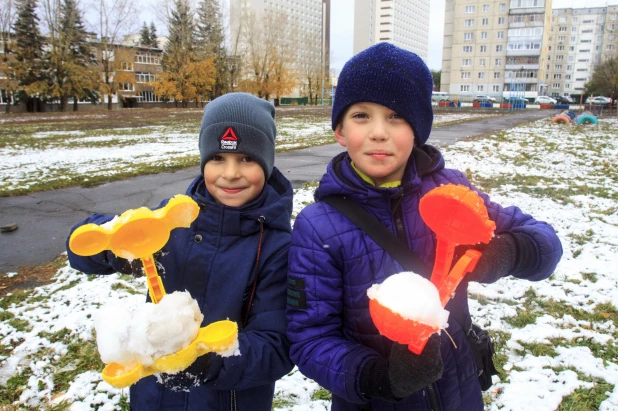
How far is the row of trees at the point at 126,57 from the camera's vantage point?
112 feet

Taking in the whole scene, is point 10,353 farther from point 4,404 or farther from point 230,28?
point 230,28

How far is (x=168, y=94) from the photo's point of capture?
40656 mm

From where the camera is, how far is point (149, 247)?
1124 millimetres

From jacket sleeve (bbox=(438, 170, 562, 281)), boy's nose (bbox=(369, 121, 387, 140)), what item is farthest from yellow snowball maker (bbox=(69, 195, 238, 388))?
jacket sleeve (bbox=(438, 170, 562, 281))

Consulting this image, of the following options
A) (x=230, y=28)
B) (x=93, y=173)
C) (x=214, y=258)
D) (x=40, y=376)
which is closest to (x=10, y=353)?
(x=40, y=376)

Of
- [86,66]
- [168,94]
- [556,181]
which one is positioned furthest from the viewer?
[168,94]

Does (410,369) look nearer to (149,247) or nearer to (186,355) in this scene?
(186,355)

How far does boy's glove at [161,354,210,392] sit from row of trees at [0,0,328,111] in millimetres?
39936

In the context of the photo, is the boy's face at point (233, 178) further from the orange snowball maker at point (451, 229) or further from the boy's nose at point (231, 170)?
the orange snowball maker at point (451, 229)

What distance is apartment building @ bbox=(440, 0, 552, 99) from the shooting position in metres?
64.5

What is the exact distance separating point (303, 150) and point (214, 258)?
10616 mm

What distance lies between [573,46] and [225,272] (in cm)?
10393

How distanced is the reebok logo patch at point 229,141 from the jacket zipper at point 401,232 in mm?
604

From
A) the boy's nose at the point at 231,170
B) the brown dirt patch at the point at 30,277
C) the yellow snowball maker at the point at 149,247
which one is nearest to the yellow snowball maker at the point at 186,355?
the yellow snowball maker at the point at 149,247
